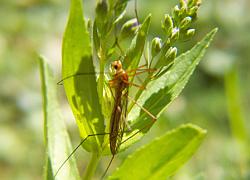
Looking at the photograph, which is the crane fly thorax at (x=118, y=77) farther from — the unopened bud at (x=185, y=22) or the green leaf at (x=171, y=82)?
the unopened bud at (x=185, y=22)

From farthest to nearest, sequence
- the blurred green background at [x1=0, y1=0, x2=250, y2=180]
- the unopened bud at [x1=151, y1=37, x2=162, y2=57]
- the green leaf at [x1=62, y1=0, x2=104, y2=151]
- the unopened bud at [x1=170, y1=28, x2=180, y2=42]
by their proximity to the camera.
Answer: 1. the blurred green background at [x1=0, y1=0, x2=250, y2=180]
2. the unopened bud at [x1=151, y1=37, x2=162, y2=57]
3. the unopened bud at [x1=170, y1=28, x2=180, y2=42]
4. the green leaf at [x1=62, y1=0, x2=104, y2=151]

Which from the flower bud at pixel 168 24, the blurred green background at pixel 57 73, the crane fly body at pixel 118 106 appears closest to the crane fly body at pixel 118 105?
the crane fly body at pixel 118 106

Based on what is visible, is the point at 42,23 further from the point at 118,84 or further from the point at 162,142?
the point at 162,142

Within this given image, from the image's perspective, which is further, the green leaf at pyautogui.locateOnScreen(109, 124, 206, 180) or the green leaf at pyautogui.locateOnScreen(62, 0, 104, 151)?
the green leaf at pyautogui.locateOnScreen(62, 0, 104, 151)

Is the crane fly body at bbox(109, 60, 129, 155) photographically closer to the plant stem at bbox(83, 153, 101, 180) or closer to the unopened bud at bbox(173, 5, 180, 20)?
the plant stem at bbox(83, 153, 101, 180)

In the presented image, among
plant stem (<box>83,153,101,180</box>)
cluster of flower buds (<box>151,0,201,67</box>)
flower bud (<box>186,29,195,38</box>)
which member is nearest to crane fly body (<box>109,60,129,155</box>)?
plant stem (<box>83,153,101,180</box>)

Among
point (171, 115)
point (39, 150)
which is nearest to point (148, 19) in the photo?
point (171, 115)

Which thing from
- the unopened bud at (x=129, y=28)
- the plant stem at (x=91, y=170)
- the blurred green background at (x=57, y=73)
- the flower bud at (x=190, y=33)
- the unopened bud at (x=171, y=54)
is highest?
the unopened bud at (x=129, y=28)

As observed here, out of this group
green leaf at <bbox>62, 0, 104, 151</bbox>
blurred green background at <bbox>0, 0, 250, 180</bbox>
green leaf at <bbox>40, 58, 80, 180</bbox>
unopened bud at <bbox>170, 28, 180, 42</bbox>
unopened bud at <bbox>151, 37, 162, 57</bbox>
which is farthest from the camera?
blurred green background at <bbox>0, 0, 250, 180</bbox>
